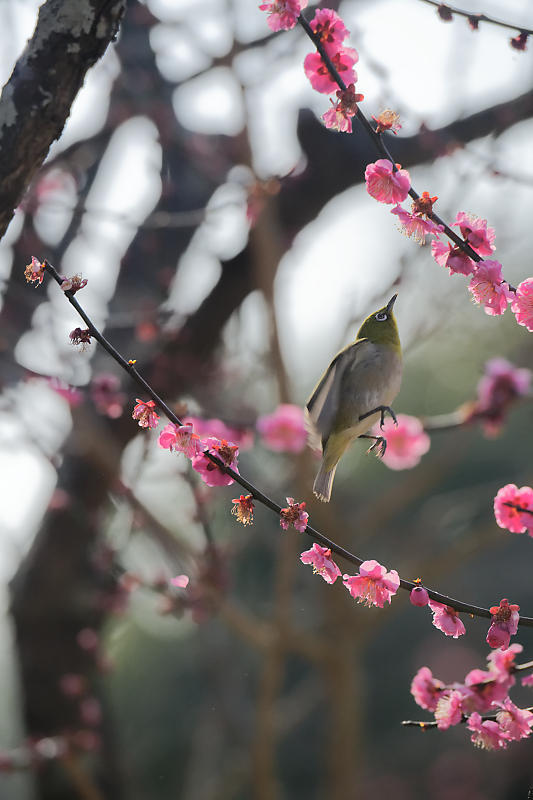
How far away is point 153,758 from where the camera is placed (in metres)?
7.65

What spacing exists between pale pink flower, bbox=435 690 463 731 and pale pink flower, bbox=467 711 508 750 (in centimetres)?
2

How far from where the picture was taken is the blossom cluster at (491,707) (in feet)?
3.66

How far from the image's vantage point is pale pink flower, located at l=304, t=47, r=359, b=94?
1265mm

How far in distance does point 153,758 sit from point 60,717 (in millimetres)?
4982

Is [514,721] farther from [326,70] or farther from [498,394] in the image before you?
[498,394]

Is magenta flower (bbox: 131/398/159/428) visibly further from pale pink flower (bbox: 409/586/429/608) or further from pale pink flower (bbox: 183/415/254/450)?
pale pink flower (bbox: 183/415/254/450)

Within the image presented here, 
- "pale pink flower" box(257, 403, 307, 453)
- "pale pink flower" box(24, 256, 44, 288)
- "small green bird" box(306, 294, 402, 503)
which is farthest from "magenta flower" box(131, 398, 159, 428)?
"pale pink flower" box(257, 403, 307, 453)

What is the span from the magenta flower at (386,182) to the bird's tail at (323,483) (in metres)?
0.55

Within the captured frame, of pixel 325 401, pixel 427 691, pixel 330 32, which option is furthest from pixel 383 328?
pixel 427 691

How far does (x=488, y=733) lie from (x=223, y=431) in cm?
145

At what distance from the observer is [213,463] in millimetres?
1113

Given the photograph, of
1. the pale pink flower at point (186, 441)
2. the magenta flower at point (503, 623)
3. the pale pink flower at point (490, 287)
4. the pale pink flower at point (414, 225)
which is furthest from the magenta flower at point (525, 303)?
the pale pink flower at point (186, 441)

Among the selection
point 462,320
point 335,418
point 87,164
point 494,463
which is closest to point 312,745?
point 494,463

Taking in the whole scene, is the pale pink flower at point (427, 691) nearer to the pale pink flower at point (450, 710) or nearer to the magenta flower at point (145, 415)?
the pale pink flower at point (450, 710)
